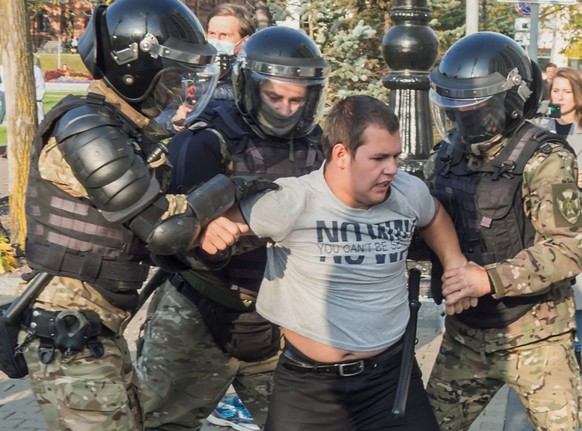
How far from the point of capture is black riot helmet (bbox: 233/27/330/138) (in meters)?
4.00

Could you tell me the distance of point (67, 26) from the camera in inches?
2400

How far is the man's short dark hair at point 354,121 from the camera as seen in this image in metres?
3.42

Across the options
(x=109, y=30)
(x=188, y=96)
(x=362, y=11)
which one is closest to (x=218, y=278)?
(x=188, y=96)

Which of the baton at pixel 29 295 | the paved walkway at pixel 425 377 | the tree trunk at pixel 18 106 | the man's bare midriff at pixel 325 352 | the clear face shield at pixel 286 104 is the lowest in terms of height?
the paved walkway at pixel 425 377

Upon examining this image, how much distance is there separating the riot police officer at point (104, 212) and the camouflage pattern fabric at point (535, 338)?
44.9 inches

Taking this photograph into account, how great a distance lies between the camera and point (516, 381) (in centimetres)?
394

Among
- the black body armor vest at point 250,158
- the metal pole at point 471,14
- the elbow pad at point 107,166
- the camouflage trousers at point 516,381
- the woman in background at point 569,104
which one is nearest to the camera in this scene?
the elbow pad at point 107,166

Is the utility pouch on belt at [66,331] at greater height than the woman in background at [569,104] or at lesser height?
greater

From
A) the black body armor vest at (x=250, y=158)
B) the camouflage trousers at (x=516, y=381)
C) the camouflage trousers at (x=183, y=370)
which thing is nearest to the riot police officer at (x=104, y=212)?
the black body armor vest at (x=250, y=158)

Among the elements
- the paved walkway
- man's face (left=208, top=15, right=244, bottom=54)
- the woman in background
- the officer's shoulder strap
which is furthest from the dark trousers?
the woman in background

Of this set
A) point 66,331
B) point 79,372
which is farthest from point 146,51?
point 79,372

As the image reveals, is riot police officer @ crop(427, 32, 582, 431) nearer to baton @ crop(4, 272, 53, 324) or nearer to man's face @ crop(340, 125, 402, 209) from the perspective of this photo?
man's face @ crop(340, 125, 402, 209)

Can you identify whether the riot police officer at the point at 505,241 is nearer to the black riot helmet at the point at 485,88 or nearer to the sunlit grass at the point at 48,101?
the black riot helmet at the point at 485,88

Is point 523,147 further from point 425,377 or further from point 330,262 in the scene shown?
point 425,377
